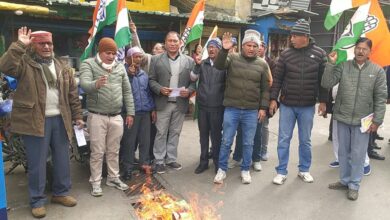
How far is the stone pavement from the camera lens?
3998 mm

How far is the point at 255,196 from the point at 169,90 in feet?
6.47

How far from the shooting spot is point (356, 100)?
169 inches

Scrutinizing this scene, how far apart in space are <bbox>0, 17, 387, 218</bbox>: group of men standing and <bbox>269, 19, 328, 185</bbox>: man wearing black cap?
0.01 metres

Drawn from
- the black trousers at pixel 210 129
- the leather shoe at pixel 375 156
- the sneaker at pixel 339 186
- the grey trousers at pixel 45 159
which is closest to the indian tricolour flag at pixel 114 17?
the grey trousers at pixel 45 159

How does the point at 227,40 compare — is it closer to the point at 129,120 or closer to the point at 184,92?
the point at 184,92

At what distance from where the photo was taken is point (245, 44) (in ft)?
15.3

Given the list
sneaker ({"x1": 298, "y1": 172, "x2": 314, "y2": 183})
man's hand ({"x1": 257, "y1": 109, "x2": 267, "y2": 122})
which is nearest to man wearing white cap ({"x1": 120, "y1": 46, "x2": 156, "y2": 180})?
man's hand ({"x1": 257, "y1": 109, "x2": 267, "y2": 122})

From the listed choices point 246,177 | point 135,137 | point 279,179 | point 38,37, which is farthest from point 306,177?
point 38,37

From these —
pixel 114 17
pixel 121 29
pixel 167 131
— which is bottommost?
pixel 167 131

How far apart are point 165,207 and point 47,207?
147 cm

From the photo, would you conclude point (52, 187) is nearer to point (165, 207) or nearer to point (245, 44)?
point (165, 207)

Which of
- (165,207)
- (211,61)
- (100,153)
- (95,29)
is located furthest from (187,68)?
(165,207)

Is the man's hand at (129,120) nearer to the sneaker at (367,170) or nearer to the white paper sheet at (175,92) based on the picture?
the white paper sheet at (175,92)

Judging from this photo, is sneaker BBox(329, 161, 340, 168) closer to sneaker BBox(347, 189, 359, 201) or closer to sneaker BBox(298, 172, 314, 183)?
sneaker BBox(298, 172, 314, 183)
